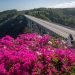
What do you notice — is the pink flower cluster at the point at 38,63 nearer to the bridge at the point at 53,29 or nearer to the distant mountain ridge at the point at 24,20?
the bridge at the point at 53,29

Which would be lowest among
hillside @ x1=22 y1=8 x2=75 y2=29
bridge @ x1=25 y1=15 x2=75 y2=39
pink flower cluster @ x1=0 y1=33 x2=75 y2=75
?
hillside @ x1=22 y1=8 x2=75 y2=29

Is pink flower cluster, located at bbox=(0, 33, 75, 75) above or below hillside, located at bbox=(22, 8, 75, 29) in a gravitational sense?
above

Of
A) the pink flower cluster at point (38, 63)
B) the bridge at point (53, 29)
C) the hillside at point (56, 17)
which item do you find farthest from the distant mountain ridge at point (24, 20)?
the pink flower cluster at point (38, 63)

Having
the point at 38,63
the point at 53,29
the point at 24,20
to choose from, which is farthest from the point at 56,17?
the point at 38,63

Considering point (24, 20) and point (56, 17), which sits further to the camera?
point (56, 17)

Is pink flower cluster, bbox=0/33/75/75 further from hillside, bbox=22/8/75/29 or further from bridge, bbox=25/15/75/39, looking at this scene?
hillside, bbox=22/8/75/29

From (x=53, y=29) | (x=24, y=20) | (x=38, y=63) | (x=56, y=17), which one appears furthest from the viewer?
(x=56, y=17)

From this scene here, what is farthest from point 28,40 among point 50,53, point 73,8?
point 73,8

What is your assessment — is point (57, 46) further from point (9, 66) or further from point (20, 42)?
point (9, 66)

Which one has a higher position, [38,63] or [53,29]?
[38,63]

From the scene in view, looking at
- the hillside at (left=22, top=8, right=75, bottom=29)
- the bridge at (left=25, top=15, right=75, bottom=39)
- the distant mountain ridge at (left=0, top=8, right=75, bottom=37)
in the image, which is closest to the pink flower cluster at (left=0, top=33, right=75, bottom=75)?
the bridge at (left=25, top=15, right=75, bottom=39)

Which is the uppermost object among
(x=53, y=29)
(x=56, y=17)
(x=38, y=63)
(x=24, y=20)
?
(x=38, y=63)

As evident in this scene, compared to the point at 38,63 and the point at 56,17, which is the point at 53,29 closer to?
the point at 38,63

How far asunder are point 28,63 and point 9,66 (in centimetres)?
56
